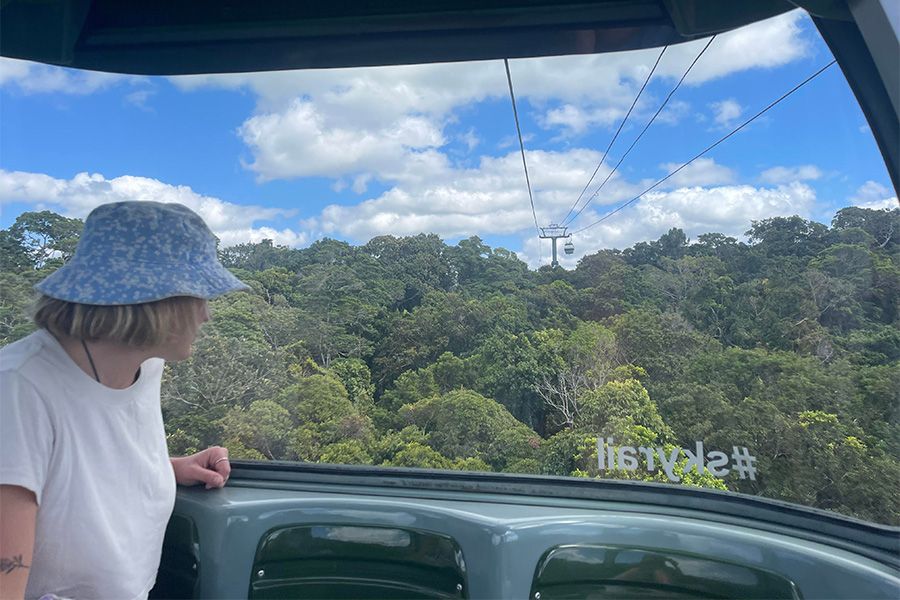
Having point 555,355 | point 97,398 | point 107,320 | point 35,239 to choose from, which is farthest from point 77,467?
point 555,355

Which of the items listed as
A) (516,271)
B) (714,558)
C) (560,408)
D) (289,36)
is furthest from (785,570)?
(289,36)

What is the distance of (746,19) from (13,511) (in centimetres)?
186

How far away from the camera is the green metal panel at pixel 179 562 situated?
178 centimetres

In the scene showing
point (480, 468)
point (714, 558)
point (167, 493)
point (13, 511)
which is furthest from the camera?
point (480, 468)

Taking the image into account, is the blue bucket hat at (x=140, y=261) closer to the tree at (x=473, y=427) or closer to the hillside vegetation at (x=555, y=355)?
the hillside vegetation at (x=555, y=355)

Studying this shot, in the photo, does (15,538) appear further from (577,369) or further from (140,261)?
(577,369)

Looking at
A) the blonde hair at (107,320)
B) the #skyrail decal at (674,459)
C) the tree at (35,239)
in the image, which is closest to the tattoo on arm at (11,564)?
the blonde hair at (107,320)

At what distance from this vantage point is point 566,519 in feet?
5.71

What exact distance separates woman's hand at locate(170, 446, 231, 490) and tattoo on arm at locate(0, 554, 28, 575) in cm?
72

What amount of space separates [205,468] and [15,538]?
802 mm

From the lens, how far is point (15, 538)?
3.53ft

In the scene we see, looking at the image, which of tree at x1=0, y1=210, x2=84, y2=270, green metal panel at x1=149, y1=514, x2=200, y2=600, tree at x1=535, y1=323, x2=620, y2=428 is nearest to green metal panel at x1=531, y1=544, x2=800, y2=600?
tree at x1=535, y1=323, x2=620, y2=428

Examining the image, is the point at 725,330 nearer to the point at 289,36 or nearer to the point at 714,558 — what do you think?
the point at 714,558

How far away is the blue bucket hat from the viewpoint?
1213 mm
